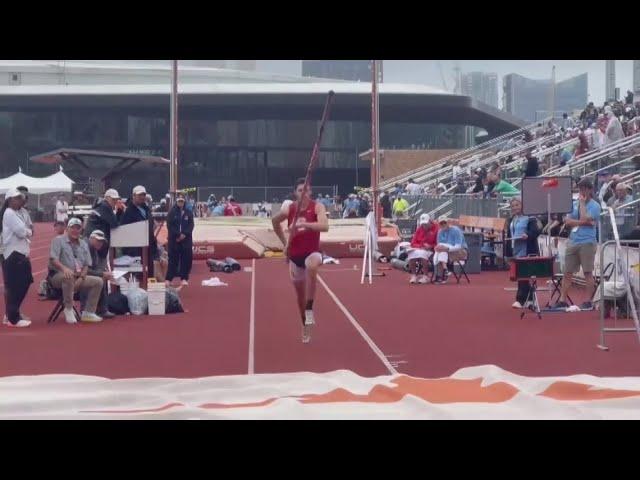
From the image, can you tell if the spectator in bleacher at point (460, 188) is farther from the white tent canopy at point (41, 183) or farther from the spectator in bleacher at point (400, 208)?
the white tent canopy at point (41, 183)

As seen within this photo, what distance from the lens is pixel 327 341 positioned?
1349 centimetres

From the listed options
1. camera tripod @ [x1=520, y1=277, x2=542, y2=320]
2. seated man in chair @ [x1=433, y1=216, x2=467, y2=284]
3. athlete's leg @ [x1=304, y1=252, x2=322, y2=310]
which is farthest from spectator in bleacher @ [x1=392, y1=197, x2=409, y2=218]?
athlete's leg @ [x1=304, y1=252, x2=322, y2=310]

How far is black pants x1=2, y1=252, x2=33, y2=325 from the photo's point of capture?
14891mm

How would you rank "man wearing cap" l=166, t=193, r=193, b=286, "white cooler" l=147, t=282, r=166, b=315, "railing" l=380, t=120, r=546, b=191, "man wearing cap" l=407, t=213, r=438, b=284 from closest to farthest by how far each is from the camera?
"white cooler" l=147, t=282, r=166, b=315 < "man wearing cap" l=166, t=193, r=193, b=286 < "man wearing cap" l=407, t=213, r=438, b=284 < "railing" l=380, t=120, r=546, b=191

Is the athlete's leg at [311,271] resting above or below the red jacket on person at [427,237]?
below

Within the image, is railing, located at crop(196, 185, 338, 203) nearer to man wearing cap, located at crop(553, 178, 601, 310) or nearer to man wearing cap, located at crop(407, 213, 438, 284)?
man wearing cap, located at crop(407, 213, 438, 284)

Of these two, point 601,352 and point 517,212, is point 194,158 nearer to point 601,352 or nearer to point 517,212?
point 517,212

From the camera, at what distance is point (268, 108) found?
237 ft

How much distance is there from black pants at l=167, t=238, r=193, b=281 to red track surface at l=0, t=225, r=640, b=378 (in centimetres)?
240

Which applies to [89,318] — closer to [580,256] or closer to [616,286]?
[580,256]

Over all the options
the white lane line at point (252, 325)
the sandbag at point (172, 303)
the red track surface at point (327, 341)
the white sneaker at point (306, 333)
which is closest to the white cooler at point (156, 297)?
the sandbag at point (172, 303)

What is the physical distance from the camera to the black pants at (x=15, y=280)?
14.9 metres

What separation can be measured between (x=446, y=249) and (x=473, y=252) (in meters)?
2.96

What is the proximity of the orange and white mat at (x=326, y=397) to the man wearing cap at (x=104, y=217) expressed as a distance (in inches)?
265
